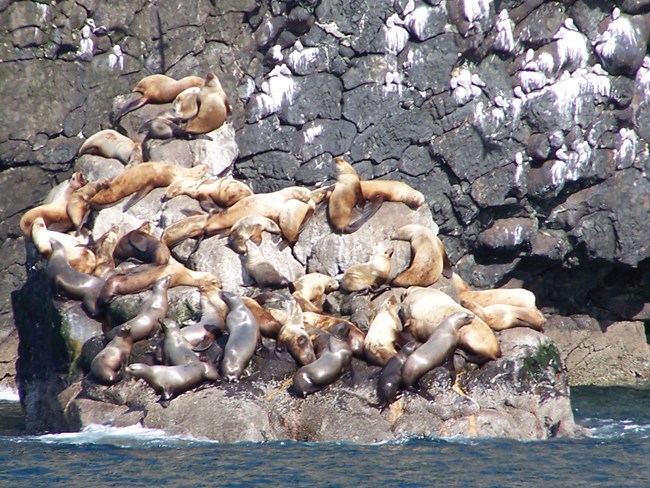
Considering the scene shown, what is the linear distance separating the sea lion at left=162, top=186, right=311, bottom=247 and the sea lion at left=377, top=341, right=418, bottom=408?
2.84 m

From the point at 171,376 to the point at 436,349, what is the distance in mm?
2502

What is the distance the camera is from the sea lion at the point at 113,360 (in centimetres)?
1149

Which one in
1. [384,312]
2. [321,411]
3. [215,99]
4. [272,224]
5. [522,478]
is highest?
[215,99]

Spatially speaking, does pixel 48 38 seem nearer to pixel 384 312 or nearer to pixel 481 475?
pixel 384 312

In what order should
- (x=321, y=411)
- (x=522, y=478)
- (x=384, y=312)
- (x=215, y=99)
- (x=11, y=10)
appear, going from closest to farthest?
(x=522, y=478) < (x=321, y=411) < (x=384, y=312) < (x=215, y=99) < (x=11, y=10)

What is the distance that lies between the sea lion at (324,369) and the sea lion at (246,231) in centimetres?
194

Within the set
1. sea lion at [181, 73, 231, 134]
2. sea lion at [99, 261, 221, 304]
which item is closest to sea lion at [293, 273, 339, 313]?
sea lion at [99, 261, 221, 304]

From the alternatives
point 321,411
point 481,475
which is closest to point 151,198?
point 321,411

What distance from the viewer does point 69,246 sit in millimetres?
13125

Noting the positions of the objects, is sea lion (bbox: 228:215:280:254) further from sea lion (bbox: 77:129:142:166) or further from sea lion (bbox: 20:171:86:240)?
sea lion (bbox: 77:129:142:166)

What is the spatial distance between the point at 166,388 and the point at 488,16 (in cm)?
845

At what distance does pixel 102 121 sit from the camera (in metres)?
17.3

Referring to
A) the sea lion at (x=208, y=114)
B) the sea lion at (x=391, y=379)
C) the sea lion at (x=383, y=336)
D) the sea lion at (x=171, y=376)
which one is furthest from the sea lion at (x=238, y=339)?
the sea lion at (x=208, y=114)

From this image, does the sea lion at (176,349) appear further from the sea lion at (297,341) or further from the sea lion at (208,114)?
the sea lion at (208,114)
